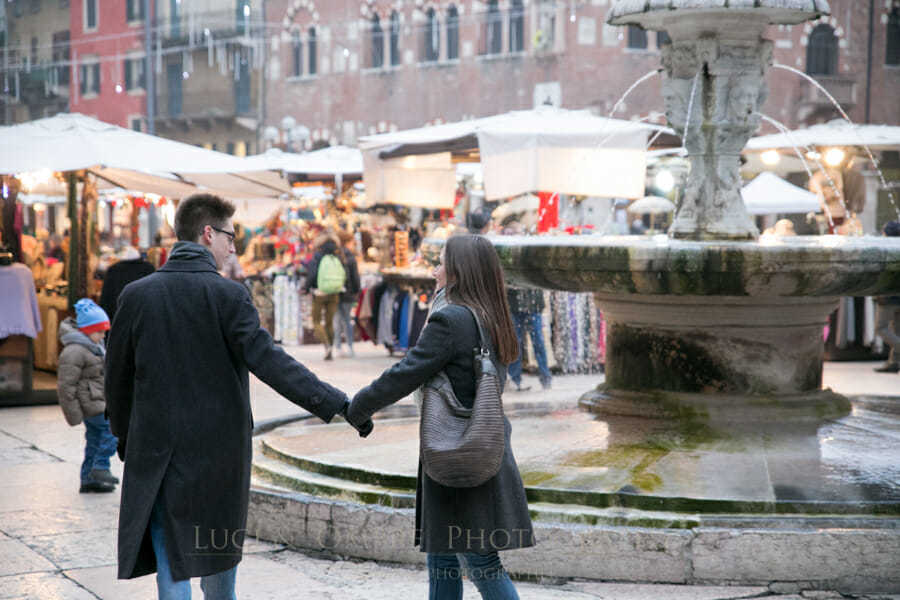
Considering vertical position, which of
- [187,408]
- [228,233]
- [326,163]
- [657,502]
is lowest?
[657,502]

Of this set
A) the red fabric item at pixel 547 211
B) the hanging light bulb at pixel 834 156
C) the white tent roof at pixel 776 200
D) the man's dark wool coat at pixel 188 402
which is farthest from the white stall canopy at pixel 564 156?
Answer: the man's dark wool coat at pixel 188 402

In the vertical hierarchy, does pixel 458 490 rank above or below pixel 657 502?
above

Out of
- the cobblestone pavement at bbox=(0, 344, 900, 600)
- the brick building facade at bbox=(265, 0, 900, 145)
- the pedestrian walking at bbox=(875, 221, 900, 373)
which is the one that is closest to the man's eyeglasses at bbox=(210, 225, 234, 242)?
the cobblestone pavement at bbox=(0, 344, 900, 600)

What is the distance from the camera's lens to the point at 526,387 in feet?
41.8

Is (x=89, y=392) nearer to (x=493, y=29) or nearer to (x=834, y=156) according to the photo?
(x=834, y=156)

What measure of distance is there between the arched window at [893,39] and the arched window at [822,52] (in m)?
1.50

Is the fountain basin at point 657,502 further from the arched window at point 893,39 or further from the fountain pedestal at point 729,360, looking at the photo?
the arched window at point 893,39

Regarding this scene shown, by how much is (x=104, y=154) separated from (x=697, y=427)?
7374 mm

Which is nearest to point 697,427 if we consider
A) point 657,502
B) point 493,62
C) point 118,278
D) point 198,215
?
point 657,502

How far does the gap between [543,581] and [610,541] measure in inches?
14.0

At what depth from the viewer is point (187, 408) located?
385 centimetres

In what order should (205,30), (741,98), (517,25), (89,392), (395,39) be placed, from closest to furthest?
(89,392) < (741,98) < (517,25) < (395,39) < (205,30)

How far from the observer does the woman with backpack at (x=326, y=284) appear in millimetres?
15789

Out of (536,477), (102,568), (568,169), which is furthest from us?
(568,169)
